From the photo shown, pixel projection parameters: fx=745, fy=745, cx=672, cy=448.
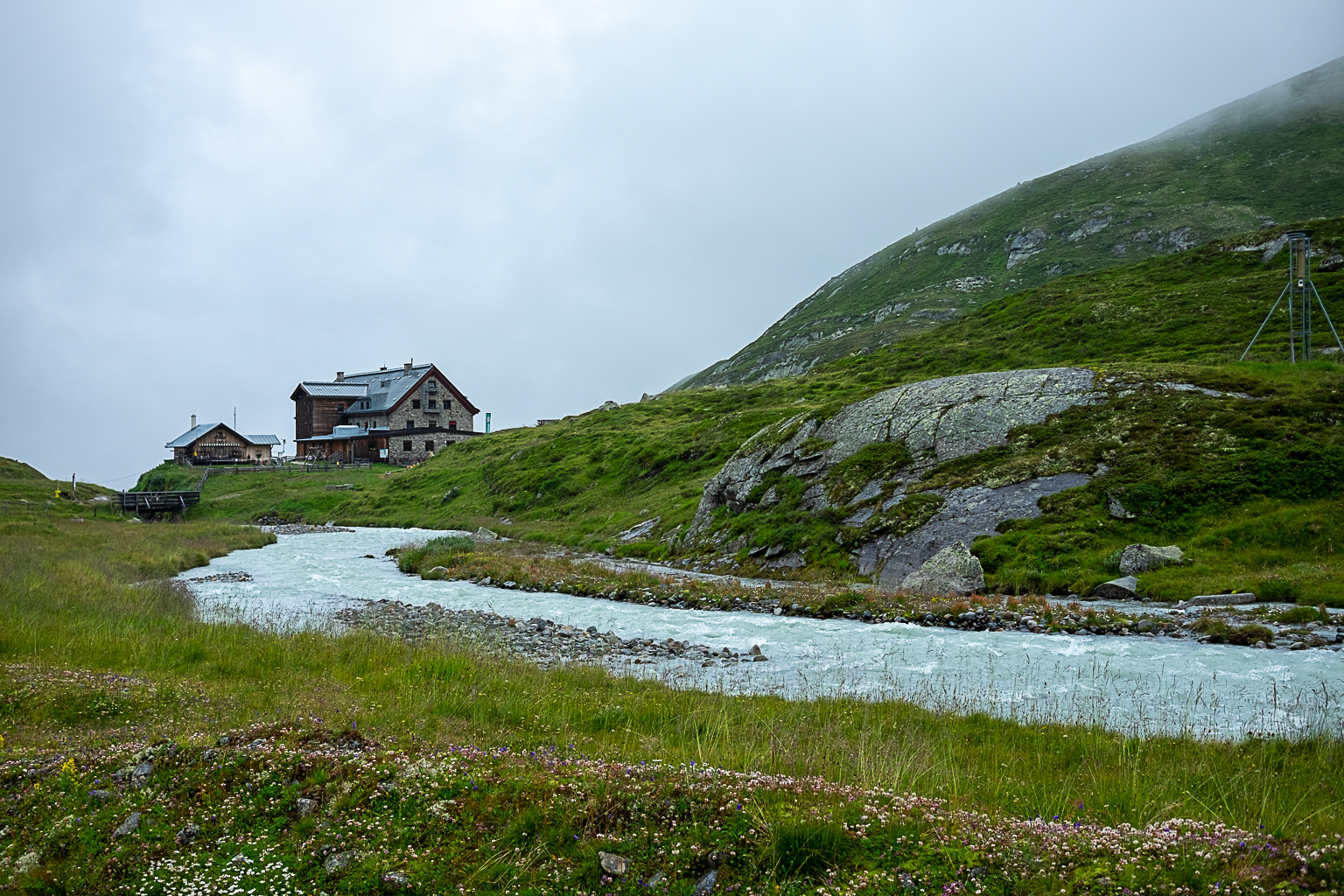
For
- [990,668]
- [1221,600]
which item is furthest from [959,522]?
[990,668]

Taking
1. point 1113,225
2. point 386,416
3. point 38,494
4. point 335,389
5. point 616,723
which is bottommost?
point 616,723

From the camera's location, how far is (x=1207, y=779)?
25.3 feet

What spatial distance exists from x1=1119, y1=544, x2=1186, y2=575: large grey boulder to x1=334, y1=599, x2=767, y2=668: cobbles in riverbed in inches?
593

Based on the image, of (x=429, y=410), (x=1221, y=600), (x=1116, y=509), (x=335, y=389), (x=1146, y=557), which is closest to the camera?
(x=1221, y=600)

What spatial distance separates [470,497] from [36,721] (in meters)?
64.8

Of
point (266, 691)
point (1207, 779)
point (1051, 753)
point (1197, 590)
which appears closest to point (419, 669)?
point (266, 691)

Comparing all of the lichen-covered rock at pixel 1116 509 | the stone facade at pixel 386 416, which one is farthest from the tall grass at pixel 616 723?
the stone facade at pixel 386 416

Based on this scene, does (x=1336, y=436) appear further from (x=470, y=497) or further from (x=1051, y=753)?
(x=470, y=497)

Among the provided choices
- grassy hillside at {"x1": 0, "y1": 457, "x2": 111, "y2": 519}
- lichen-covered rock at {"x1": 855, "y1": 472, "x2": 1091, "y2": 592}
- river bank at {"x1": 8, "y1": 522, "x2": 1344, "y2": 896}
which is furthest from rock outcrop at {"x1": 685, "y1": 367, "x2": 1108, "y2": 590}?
grassy hillside at {"x1": 0, "y1": 457, "x2": 111, "y2": 519}

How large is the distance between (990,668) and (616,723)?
957 centimetres

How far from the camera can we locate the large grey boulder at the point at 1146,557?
25.4 meters

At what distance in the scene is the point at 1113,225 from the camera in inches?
6403

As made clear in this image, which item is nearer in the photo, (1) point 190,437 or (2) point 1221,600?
(2) point 1221,600

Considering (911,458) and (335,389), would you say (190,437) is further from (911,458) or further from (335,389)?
(911,458)
